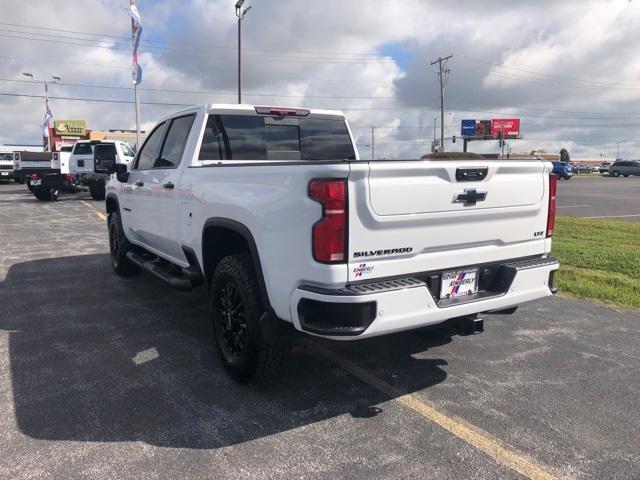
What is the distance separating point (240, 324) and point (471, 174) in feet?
6.17

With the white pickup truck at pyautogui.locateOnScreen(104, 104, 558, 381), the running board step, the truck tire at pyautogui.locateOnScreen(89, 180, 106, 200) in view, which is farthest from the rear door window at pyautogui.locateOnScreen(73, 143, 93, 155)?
the white pickup truck at pyautogui.locateOnScreen(104, 104, 558, 381)

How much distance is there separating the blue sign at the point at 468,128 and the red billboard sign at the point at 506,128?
389 centimetres

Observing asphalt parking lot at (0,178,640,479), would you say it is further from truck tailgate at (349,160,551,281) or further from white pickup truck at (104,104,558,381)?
truck tailgate at (349,160,551,281)

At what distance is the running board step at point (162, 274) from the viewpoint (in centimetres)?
456

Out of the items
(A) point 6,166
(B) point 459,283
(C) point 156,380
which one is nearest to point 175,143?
(C) point 156,380

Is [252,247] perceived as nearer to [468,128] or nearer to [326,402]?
[326,402]

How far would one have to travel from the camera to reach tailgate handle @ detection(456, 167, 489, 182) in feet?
10.5

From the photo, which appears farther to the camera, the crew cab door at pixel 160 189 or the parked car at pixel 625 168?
the parked car at pixel 625 168

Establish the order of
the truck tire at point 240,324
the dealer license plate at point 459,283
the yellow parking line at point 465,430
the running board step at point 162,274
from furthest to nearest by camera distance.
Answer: the running board step at point 162,274
the truck tire at point 240,324
the dealer license plate at point 459,283
the yellow parking line at point 465,430

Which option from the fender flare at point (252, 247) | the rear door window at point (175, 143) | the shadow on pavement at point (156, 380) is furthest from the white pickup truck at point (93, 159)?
the fender flare at point (252, 247)

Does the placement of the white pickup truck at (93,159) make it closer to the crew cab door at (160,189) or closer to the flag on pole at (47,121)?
the crew cab door at (160,189)

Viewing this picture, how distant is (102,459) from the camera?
9.18ft

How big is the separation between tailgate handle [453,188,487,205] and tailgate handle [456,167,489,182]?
69 mm

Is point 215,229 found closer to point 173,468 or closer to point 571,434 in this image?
point 173,468
